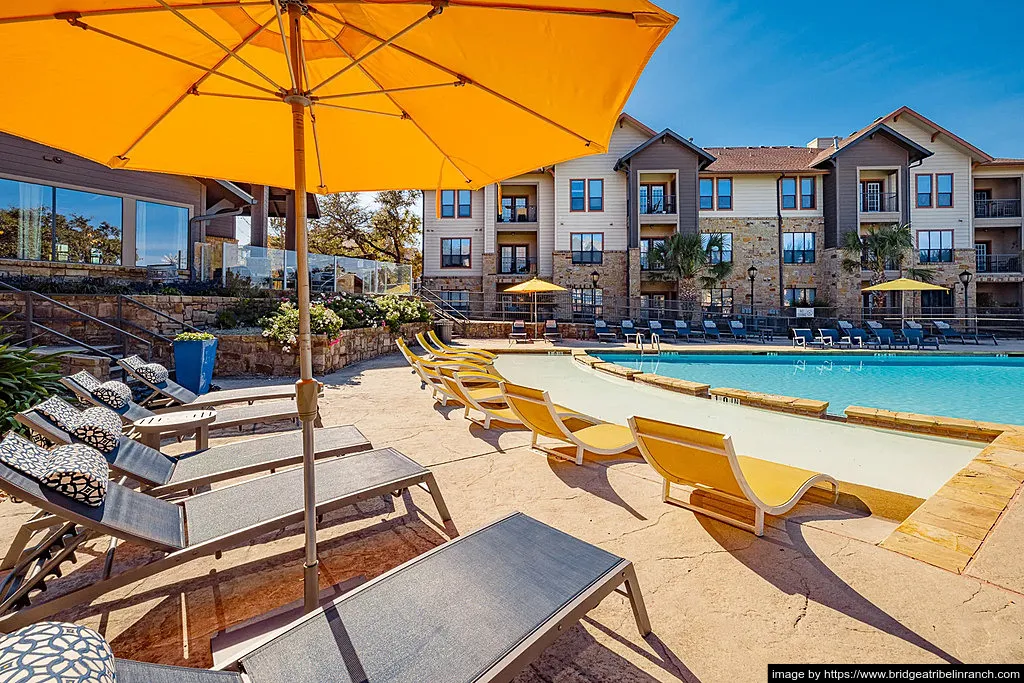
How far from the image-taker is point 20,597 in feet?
6.52

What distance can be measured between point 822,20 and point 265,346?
21928 millimetres

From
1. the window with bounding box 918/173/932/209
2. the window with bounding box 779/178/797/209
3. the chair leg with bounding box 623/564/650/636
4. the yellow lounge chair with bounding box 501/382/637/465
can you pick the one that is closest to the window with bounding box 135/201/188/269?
the yellow lounge chair with bounding box 501/382/637/465

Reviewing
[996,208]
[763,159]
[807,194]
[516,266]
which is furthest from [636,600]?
[996,208]

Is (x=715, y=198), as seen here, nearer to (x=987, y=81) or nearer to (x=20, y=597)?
(x=987, y=81)

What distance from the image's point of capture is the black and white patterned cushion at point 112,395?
14.3 ft

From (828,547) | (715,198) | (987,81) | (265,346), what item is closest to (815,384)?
(828,547)

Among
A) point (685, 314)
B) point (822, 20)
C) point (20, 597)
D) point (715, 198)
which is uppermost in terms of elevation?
point (822, 20)

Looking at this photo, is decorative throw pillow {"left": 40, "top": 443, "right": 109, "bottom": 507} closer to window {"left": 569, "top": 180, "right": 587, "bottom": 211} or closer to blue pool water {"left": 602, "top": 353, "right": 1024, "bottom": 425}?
blue pool water {"left": 602, "top": 353, "right": 1024, "bottom": 425}

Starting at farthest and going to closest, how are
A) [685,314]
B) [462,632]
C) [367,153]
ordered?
[685,314]
[367,153]
[462,632]

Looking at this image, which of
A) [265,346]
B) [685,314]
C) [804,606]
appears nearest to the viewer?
[804,606]

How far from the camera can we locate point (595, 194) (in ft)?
84.4

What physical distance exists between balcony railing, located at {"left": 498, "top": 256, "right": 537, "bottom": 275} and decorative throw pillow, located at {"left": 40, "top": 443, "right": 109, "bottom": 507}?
24499mm

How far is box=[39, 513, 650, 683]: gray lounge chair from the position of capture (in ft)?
4.77

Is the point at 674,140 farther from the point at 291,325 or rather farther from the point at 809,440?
the point at 809,440
